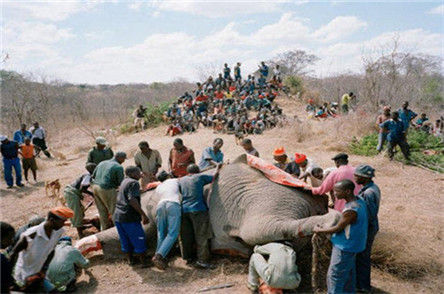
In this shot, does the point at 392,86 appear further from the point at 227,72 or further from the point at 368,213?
the point at 368,213

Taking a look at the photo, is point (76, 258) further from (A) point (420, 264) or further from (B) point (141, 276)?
(A) point (420, 264)

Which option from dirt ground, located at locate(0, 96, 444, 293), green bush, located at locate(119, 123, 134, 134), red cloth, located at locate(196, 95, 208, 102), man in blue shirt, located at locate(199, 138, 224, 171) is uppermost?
red cloth, located at locate(196, 95, 208, 102)

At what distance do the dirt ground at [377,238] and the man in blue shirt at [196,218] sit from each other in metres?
0.21

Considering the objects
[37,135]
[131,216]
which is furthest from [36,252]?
[37,135]

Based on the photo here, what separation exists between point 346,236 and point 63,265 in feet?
11.2

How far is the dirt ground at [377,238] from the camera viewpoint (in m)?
4.60

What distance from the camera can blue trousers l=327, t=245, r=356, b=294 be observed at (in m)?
3.64

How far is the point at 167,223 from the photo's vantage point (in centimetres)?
502

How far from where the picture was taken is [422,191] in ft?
26.9

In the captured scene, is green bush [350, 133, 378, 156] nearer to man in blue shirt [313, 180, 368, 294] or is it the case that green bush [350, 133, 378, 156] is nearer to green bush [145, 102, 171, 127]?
man in blue shirt [313, 180, 368, 294]

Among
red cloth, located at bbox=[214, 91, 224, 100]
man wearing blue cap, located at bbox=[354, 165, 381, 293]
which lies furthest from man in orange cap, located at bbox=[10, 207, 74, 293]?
red cloth, located at bbox=[214, 91, 224, 100]

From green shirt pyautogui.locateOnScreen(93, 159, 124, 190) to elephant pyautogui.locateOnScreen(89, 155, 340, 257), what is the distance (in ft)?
1.90

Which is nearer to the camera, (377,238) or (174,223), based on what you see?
(174,223)

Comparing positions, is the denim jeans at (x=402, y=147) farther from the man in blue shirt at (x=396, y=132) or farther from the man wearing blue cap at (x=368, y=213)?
the man wearing blue cap at (x=368, y=213)
